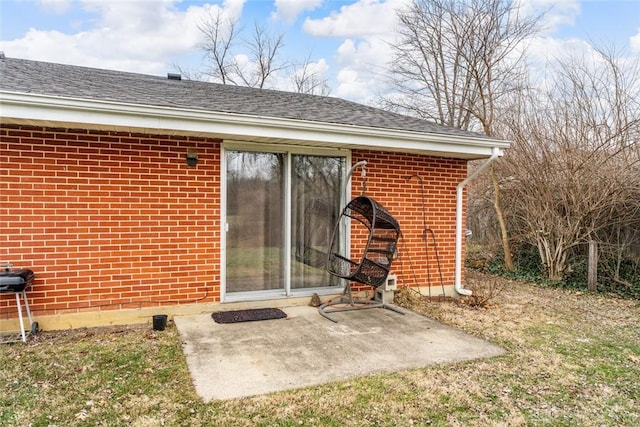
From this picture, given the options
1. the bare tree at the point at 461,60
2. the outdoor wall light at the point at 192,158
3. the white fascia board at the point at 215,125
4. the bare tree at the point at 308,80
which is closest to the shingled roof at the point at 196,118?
the white fascia board at the point at 215,125

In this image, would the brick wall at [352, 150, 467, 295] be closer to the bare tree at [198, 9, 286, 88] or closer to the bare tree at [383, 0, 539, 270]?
the bare tree at [383, 0, 539, 270]

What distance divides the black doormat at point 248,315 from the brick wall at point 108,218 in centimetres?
30

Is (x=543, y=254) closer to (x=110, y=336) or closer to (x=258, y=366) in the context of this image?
(x=258, y=366)

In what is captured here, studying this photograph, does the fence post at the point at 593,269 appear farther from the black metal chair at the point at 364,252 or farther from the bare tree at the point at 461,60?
→ the black metal chair at the point at 364,252

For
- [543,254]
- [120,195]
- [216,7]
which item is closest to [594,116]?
[543,254]

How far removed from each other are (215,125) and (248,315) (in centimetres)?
219

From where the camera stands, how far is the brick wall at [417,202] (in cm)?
575

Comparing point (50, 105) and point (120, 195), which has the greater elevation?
point (50, 105)

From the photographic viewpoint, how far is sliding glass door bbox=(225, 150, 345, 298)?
16.6 ft

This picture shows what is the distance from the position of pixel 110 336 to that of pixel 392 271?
3.67 meters

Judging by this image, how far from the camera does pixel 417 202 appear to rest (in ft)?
19.8

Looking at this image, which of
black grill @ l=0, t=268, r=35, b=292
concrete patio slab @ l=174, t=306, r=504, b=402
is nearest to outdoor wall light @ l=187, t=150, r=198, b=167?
concrete patio slab @ l=174, t=306, r=504, b=402

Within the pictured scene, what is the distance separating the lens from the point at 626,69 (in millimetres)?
7309

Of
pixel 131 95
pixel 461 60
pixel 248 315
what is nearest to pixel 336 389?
pixel 248 315
